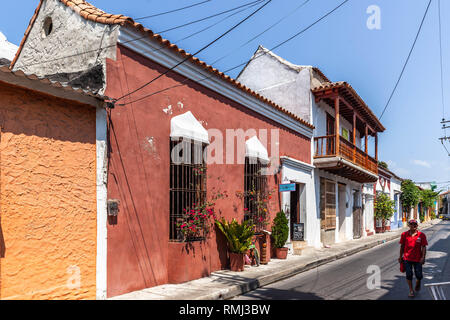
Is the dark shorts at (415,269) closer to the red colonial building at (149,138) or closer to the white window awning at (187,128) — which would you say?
the red colonial building at (149,138)

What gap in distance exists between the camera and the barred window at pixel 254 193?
32.4ft

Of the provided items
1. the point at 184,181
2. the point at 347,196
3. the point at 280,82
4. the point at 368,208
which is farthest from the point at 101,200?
the point at 368,208

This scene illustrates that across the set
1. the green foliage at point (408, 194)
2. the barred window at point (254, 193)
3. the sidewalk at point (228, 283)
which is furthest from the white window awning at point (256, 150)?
the green foliage at point (408, 194)

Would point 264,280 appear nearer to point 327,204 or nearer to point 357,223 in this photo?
point 327,204

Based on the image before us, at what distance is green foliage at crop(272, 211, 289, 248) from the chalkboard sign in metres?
1.41

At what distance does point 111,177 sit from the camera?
5898 mm

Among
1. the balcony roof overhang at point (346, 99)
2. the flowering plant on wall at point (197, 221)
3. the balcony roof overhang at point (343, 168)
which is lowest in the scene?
the flowering plant on wall at point (197, 221)

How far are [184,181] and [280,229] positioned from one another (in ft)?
14.0

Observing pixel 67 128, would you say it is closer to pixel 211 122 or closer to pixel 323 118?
pixel 211 122

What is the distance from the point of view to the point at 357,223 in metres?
19.8

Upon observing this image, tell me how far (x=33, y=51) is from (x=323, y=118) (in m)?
11.3

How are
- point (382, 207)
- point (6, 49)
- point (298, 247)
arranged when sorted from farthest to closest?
point (382, 207) < point (298, 247) < point (6, 49)

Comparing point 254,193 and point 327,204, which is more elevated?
point 254,193

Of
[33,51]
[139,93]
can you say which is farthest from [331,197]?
[33,51]
